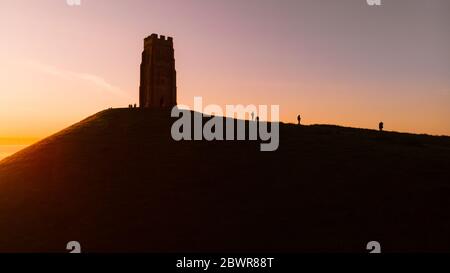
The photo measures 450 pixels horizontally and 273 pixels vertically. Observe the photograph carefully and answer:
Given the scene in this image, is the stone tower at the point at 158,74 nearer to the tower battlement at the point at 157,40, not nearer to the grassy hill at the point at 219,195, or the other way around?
the tower battlement at the point at 157,40

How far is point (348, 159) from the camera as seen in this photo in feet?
96.4

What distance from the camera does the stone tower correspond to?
5012 centimetres

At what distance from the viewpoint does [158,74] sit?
1988 inches

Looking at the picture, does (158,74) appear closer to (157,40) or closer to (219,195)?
(157,40)

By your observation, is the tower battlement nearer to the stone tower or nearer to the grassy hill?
the stone tower

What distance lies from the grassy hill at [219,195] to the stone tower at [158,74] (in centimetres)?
1618

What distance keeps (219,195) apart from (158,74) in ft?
101

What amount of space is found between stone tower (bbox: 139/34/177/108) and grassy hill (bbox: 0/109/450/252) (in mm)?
16176

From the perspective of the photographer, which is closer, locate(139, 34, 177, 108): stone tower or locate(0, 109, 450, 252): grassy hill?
locate(0, 109, 450, 252): grassy hill

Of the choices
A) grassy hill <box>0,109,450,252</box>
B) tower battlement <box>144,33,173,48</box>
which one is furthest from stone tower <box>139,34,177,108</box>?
grassy hill <box>0,109,450,252</box>

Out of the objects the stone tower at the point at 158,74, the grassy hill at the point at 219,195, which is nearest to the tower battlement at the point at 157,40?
the stone tower at the point at 158,74
